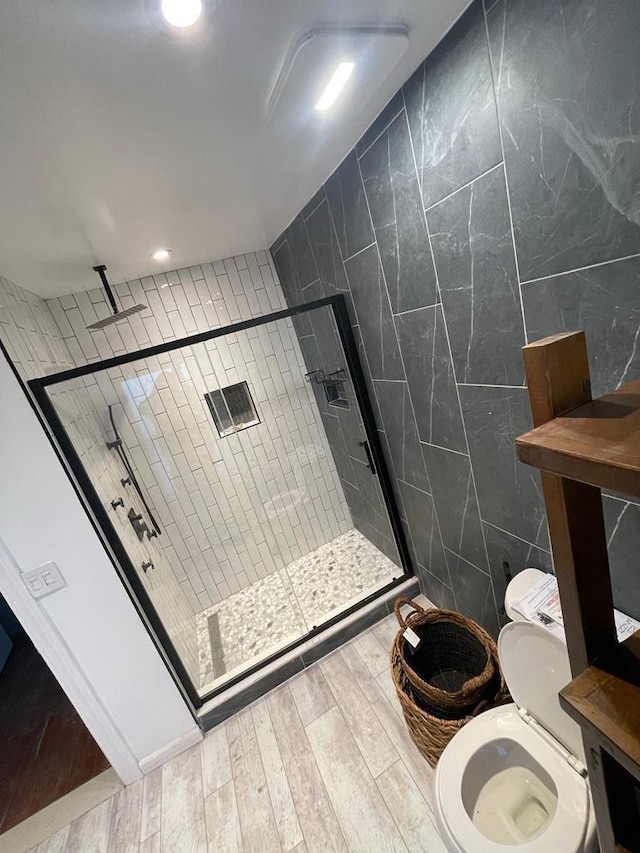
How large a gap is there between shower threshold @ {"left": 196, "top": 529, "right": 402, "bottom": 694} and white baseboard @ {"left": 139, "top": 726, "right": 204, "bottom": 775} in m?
0.17

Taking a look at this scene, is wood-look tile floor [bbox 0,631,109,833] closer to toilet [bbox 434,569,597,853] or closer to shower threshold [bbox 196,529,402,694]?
shower threshold [bbox 196,529,402,694]

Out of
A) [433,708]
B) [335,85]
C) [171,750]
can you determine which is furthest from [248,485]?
[335,85]

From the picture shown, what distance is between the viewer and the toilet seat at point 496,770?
0.90m

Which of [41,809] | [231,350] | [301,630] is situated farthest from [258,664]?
[231,350]

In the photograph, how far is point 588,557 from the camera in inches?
17.1

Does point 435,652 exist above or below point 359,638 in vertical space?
above

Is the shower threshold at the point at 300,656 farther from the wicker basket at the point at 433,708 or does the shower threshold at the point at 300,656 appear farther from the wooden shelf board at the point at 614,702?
the wooden shelf board at the point at 614,702

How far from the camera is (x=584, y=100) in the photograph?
2.35 feet

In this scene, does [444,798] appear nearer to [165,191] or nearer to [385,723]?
[385,723]

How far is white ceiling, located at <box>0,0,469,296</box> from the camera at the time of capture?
698mm

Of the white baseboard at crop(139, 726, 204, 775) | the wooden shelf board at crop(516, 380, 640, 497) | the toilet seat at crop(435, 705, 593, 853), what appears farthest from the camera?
the white baseboard at crop(139, 726, 204, 775)

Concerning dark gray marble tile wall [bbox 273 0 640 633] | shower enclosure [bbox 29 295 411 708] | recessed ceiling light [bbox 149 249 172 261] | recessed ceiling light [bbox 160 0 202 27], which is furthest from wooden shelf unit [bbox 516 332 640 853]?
recessed ceiling light [bbox 149 249 172 261]

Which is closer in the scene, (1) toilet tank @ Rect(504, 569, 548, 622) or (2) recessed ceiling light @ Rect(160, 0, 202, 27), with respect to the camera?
(2) recessed ceiling light @ Rect(160, 0, 202, 27)

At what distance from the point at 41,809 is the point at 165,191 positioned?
274 cm
